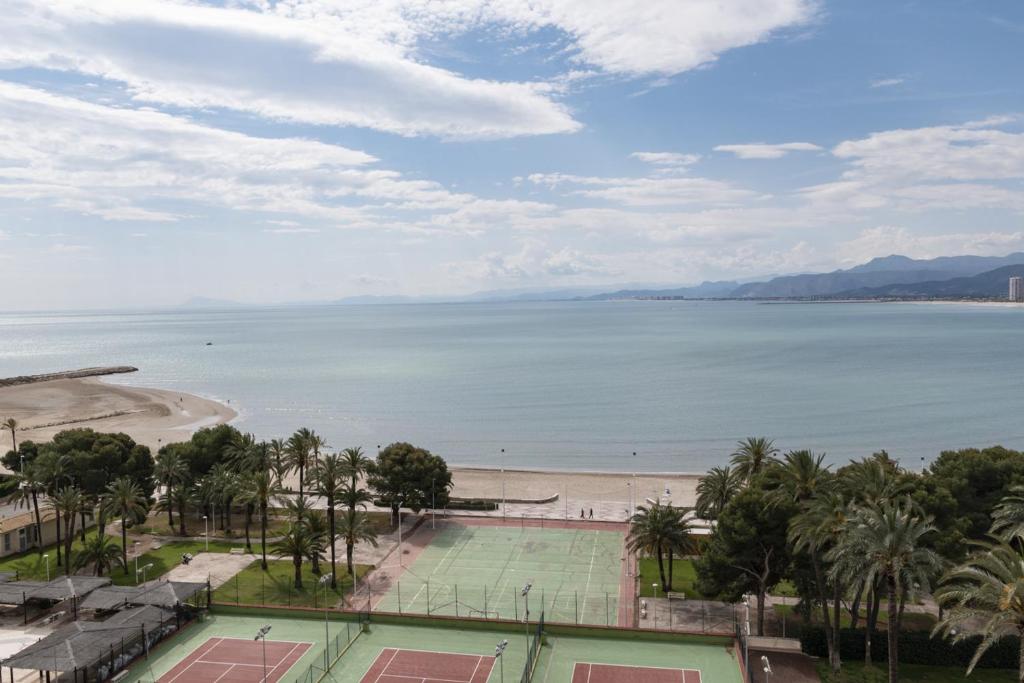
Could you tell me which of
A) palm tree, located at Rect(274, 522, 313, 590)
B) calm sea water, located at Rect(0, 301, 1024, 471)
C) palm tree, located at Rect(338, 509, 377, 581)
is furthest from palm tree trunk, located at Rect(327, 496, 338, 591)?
calm sea water, located at Rect(0, 301, 1024, 471)

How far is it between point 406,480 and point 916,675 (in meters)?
35.6

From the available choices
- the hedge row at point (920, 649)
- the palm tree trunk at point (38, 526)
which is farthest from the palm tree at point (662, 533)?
the palm tree trunk at point (38, 526)

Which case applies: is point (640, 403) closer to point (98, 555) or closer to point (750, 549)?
point (750, 549)

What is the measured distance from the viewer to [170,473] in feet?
181

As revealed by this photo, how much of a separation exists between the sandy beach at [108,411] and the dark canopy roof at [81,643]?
Result: 58110 millimetres

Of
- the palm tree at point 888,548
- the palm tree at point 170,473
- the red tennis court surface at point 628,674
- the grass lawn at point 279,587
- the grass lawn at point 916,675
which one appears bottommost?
the grass lawn at point 916,675

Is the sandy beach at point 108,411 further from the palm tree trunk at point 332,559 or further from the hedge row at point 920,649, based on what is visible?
the hedge row at point 920,649

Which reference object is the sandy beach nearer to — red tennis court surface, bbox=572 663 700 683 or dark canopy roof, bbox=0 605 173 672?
dark canopy roof, bbox=0 605 173 672

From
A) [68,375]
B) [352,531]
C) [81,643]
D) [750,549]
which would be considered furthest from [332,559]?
[68,375]

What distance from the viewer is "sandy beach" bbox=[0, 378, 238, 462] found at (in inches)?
3996

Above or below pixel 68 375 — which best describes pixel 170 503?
above

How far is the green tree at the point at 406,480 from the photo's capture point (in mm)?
56094

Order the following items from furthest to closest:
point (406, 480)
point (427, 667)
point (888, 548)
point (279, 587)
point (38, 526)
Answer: point (406, 480), point (38, 526), point (279, 587), point (427, 667), point (888, 548)

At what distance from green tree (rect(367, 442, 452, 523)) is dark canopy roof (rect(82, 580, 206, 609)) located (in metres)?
18.9
